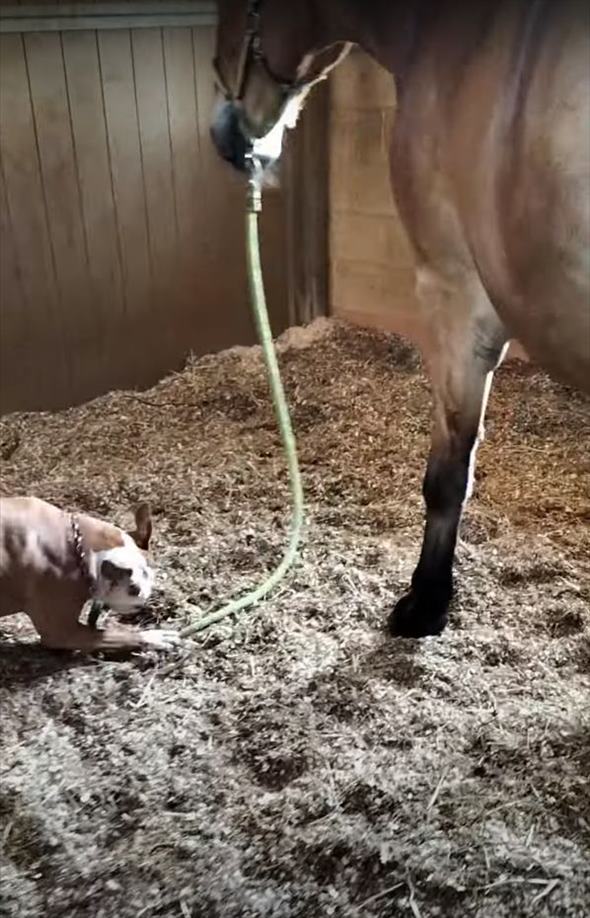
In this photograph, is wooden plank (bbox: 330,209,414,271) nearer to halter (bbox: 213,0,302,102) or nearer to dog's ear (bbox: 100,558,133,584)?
halter (bbox: 213,0,302,102)

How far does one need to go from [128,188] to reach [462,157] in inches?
80.0

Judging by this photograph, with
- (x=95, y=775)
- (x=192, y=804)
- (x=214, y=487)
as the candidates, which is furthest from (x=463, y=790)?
(x=214, y=487)

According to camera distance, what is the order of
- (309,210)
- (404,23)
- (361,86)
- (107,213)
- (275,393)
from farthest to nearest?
(309,210)
(361,86)
(107,213)
(275,393)
(404,23)

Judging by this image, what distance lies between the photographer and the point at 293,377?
130 inches

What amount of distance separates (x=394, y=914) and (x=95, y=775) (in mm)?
555

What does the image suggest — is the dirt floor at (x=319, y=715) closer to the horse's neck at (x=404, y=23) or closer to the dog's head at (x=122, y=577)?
the dog's head at (x=122, y=577)

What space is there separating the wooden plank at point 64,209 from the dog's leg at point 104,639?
5.15ft

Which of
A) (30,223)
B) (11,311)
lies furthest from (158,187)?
(11,311)

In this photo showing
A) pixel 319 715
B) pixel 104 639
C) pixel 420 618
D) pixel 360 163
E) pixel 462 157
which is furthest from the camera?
pixel 360 163

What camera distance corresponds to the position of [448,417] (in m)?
1.77

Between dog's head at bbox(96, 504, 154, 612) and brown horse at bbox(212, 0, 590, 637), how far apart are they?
53cm

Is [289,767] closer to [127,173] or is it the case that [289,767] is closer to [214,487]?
[214,487]

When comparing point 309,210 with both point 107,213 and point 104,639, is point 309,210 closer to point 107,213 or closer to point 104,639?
point 107,213

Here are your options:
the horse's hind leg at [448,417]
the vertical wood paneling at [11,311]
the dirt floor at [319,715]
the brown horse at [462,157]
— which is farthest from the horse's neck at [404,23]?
the vertical wood paneling at [11,311]
